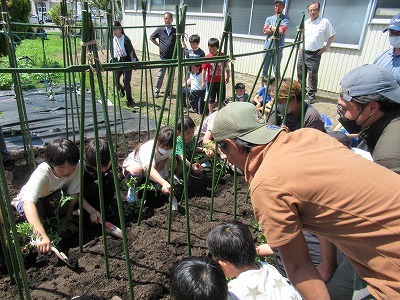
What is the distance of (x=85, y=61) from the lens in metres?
1.59

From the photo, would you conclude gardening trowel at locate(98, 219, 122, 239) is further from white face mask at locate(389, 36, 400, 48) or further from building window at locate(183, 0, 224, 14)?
building window at locate(183, 0, 224, 14)

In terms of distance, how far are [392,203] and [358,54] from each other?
6777 millimetres

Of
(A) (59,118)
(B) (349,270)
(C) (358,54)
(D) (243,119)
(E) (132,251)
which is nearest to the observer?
(D) (243,119)

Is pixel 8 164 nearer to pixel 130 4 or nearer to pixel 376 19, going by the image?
pixel 376 19

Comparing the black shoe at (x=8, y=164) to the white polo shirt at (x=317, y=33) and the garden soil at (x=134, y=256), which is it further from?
the white polo shirt at (x=317, y=33)

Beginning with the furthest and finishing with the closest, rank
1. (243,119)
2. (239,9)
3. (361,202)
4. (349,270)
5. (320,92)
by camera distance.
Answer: (239,9) → (320,92) → (349,270) → (243,119) → (361,202)

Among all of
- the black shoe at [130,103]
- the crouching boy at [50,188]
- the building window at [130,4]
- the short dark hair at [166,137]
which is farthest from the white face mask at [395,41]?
the building window at [130,4]

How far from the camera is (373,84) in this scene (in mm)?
1526

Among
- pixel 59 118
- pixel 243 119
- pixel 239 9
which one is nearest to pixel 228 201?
pixel 243 119

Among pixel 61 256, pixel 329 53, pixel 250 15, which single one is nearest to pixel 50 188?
pixel 61 256

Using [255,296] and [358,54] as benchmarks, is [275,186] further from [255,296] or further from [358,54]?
[358,54]

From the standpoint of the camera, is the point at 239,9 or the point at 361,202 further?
the point at 239,9

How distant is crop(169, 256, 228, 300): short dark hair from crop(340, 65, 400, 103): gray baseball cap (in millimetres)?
1046

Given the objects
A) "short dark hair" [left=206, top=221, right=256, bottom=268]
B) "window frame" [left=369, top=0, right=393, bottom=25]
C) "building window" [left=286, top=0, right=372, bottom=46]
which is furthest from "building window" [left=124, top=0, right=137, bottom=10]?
"short dark hair" [left=206, top=221, right=256, bottom=268]
